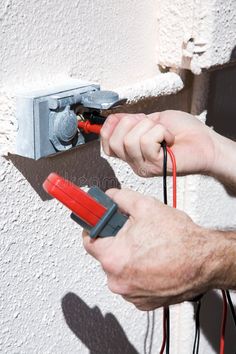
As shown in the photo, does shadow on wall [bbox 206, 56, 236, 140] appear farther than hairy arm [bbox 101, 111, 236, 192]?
Yes

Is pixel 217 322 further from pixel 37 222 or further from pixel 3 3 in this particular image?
pixel 3 3

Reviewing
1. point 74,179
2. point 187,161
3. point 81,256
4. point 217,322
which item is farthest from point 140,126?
point 217,322

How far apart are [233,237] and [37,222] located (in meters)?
0.33

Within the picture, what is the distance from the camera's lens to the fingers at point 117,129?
77 cm

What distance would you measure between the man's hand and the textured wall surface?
0.46m

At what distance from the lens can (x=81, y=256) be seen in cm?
102

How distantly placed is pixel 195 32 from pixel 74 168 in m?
0.37

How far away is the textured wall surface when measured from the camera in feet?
3.45

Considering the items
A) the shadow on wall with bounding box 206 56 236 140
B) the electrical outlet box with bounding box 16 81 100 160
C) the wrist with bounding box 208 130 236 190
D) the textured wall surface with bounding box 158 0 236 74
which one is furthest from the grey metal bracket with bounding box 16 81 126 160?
the shadow on wall with bounding box 206 56 236 140

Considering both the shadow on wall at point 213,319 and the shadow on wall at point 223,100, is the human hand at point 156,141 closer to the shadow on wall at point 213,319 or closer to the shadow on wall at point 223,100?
the shadow on wall at point 223,100

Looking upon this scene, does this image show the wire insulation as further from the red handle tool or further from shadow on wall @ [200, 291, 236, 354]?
the red handle tool

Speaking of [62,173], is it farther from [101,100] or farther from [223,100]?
[223,100]

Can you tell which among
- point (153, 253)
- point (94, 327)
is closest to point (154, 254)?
point (153, 253)

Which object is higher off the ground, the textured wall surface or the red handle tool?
the textured wall surface
